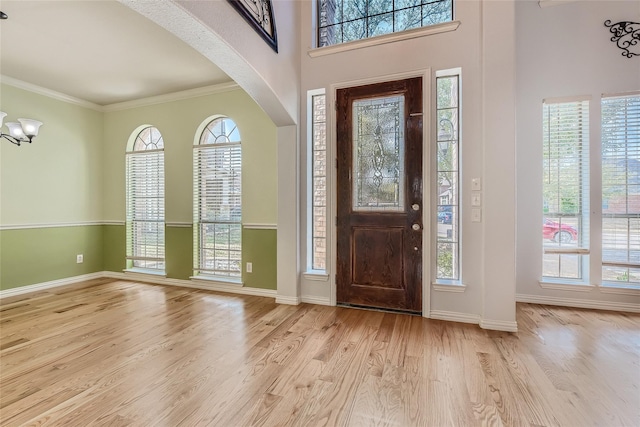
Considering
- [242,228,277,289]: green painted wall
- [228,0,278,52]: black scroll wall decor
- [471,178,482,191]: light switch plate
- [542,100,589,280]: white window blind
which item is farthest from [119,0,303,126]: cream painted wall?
[542,100,589,280]: white window blind

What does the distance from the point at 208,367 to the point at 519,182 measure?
11.7 ft

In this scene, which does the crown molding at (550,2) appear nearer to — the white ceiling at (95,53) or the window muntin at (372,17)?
the window muntin at (372,17)

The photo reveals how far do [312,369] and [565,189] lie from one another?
3.29m

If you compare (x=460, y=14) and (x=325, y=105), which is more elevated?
(x=460, y=14)

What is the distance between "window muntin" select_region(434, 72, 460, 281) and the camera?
9.02 ft

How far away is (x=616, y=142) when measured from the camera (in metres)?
2.92

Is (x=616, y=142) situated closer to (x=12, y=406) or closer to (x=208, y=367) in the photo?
(x=208, y=367)

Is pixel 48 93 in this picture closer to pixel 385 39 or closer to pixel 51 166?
pixel 51 166

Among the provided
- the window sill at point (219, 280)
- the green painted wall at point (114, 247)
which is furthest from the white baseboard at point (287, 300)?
the green painted wall at point (114, 247)

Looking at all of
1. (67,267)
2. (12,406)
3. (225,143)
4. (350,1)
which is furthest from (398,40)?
(67,267)

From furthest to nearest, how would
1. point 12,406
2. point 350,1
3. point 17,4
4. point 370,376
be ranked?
point 350,1 → point 17,4 → point 370,376 → point 12,406

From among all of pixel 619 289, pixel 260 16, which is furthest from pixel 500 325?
pixel 260 16

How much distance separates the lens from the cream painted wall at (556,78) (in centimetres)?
291

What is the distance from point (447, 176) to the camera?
2.77 metres
